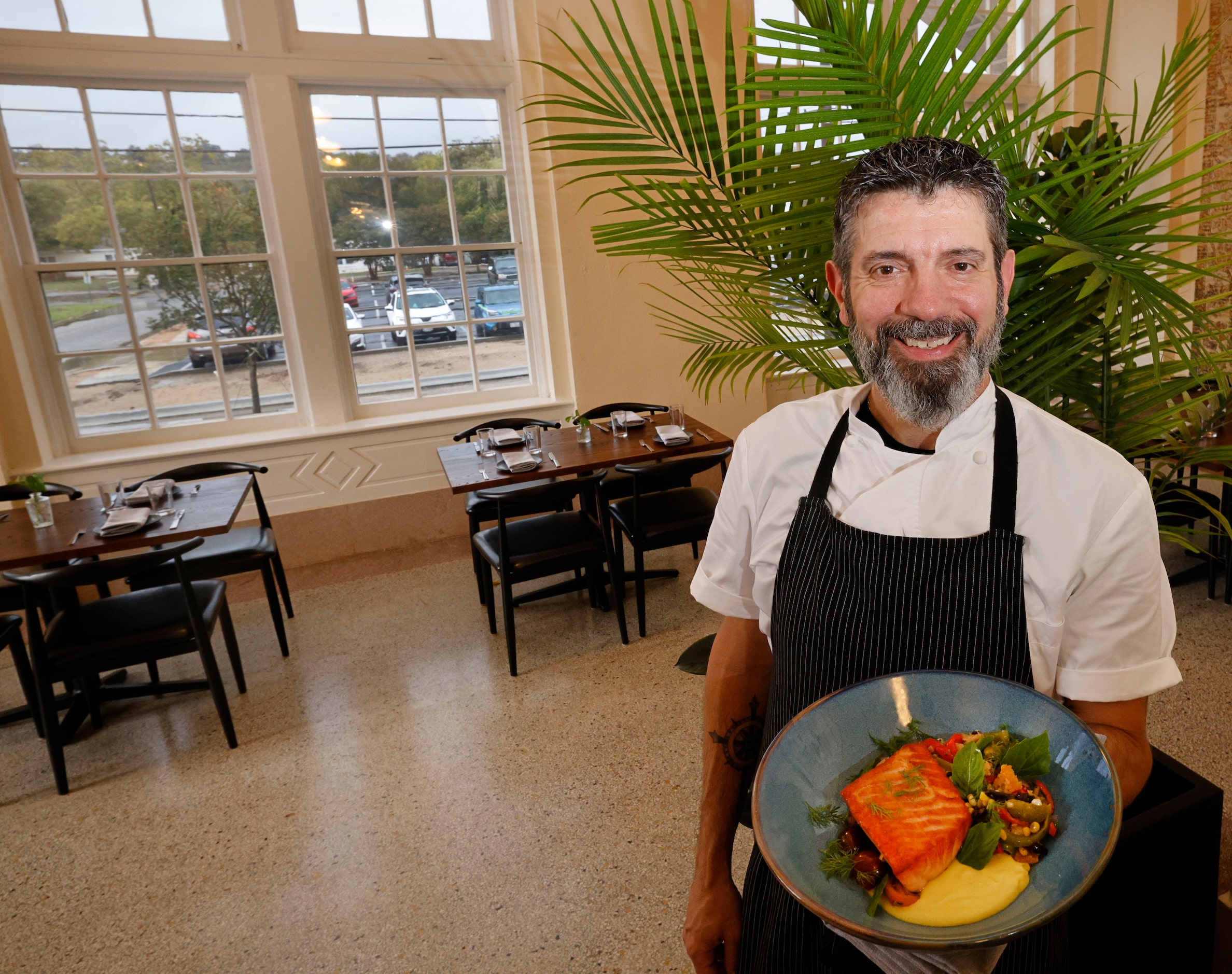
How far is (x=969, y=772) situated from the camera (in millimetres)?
705

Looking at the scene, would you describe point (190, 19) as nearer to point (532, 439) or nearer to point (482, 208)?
point (482, 208)

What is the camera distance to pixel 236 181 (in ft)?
13.1

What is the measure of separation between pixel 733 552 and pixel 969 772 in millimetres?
466

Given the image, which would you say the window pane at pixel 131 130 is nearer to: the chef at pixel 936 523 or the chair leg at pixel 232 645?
the chair leg at pixel 232 645

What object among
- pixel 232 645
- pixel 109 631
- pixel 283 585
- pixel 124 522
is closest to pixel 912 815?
pixel 109 631

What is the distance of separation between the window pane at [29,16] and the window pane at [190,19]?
1.36ft

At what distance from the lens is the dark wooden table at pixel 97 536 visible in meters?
2.67

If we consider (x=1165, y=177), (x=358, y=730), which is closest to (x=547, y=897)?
(x=358, y=730)

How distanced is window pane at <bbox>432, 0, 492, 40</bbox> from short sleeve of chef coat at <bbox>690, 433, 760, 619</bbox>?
3.95m

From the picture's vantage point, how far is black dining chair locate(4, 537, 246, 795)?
7.58 ft

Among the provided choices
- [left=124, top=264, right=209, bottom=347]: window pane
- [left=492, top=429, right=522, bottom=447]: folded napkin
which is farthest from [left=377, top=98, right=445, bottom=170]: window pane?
[left=492, top=429, right=522, bottom=447]: folded napkin

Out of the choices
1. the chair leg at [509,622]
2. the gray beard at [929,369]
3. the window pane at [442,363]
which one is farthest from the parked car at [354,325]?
the gray beard at [929,369]

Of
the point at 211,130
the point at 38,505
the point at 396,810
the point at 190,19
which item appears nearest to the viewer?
the point at 396,810

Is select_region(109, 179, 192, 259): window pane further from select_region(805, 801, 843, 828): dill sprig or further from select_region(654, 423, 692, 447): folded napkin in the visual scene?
select_region(805, 801, 843, 828): dill sprig
